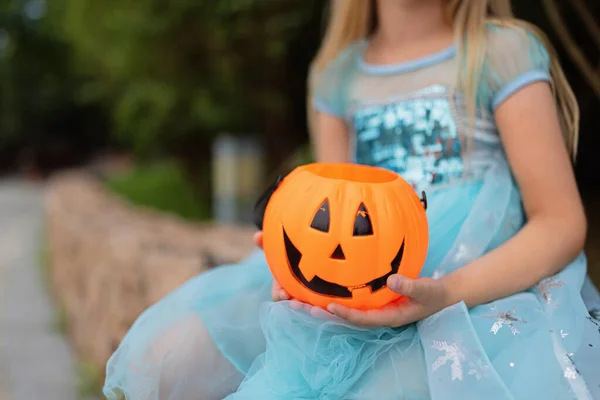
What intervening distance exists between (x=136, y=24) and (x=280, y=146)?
152 cm

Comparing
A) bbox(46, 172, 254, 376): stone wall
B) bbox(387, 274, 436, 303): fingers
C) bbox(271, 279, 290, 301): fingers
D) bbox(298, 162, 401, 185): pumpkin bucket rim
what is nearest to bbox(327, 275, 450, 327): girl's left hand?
bbox(387, 274, 436, 303): fingers

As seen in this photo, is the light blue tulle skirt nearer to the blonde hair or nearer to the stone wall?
the blonde hair

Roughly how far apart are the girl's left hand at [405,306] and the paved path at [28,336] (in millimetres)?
1992

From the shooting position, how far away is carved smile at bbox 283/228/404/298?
102cm

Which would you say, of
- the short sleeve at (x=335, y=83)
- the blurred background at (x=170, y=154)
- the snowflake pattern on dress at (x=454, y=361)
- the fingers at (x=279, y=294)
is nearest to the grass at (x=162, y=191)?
the blurred background at (x=170, y=154)

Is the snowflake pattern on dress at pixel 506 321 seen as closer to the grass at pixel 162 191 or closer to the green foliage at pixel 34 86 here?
the grass at pixel 162 191

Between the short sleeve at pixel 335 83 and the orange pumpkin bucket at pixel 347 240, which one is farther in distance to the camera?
the short sleeve at pixel 335 83

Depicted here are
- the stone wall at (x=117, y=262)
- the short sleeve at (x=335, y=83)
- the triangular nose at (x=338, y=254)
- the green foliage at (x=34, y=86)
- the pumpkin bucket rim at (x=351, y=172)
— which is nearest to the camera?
the triangular nose at (x=338, y=254)

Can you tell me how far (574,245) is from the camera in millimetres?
1145

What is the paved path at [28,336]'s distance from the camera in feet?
8.64

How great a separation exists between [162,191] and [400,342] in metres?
6.49

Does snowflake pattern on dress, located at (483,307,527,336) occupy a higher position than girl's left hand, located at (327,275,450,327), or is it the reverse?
girl's left hand, located at (327,275,450,327)

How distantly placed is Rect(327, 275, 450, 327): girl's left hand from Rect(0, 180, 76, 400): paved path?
199cm

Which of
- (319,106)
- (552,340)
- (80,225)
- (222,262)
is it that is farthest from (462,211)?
(80,225)
